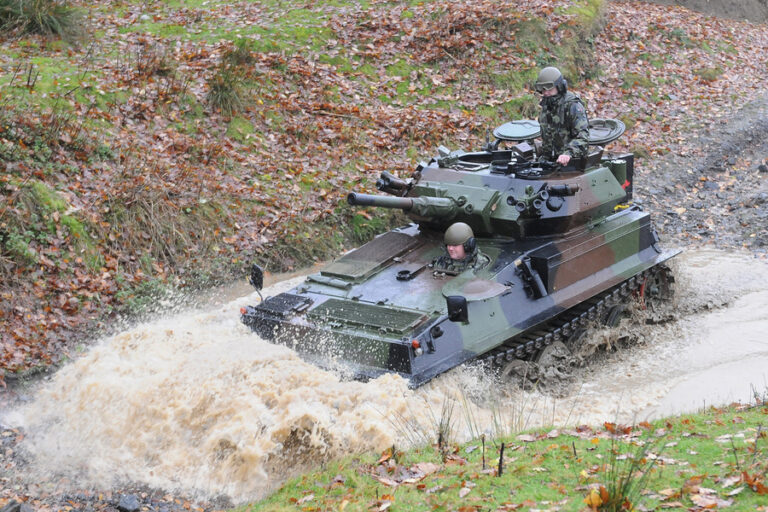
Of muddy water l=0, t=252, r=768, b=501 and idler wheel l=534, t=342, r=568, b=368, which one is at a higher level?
muddy water l=0, t=252, r=768, b=501

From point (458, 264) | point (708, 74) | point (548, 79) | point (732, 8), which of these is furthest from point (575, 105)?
point (732, 8)

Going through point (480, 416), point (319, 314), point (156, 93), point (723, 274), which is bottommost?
point (723, 274)

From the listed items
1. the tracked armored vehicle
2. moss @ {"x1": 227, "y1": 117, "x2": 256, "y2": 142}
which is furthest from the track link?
moss @ {"x1": 227, "y1": 117, "x2": 256, "y2": 142}

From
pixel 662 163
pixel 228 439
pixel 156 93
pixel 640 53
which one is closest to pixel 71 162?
pixel 156 93

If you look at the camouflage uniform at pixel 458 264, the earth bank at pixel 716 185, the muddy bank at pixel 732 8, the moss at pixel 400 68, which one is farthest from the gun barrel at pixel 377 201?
the muddy bank at pixel 732 8

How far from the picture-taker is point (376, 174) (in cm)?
1598

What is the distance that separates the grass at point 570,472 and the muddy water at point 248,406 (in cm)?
60

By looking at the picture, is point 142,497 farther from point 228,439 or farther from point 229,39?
point 229,39

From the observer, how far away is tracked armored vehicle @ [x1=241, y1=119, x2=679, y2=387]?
920 centimetres

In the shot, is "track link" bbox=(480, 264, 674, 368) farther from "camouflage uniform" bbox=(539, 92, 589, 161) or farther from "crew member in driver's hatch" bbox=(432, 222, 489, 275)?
"camouflage uniform" bbox=(539, 92, 589, 161)

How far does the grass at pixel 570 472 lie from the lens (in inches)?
220

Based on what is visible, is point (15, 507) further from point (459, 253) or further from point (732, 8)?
point (732, 8)

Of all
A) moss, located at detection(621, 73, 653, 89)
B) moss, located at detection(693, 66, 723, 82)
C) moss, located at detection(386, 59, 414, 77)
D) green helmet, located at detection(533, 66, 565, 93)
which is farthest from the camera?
moss, located at detection(693, 66, 723, 82)

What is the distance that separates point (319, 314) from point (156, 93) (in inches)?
316
